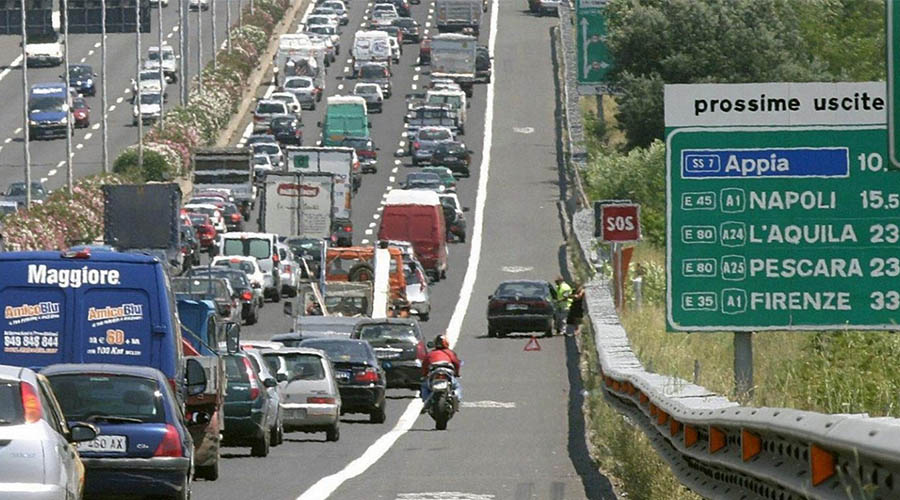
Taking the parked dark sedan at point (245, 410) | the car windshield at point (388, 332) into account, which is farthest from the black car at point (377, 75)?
the parked dark sedan at point (245, 410)

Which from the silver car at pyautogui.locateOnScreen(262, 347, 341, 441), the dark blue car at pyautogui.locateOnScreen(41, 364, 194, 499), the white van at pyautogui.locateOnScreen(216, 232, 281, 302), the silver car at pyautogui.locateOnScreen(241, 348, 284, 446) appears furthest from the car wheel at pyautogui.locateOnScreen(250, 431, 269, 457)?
the white van at pyautogui.locateOnScreen(216, 232, 281, 302)

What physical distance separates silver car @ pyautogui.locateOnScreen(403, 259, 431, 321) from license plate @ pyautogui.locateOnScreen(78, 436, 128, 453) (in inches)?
1618

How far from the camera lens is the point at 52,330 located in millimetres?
21688

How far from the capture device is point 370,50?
4700 inches

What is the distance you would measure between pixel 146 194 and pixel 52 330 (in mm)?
29410

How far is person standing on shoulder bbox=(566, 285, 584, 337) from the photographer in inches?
2044

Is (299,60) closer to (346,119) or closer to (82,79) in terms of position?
(82,79)

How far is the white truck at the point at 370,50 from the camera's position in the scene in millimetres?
119188

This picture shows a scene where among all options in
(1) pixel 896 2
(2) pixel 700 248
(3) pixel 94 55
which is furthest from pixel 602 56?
(1) pixel 896 2

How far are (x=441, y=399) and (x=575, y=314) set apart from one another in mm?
19955

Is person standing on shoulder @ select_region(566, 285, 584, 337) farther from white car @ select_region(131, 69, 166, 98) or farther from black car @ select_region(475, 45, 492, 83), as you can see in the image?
black car @ select_region(475, 45, 492, 83)

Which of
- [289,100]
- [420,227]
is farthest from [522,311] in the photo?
[289,100]

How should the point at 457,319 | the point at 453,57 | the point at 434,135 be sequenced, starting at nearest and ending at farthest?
the point at 457,319, the point at 434,135, the point at 453,57

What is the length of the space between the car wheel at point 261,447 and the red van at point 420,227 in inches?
1638
